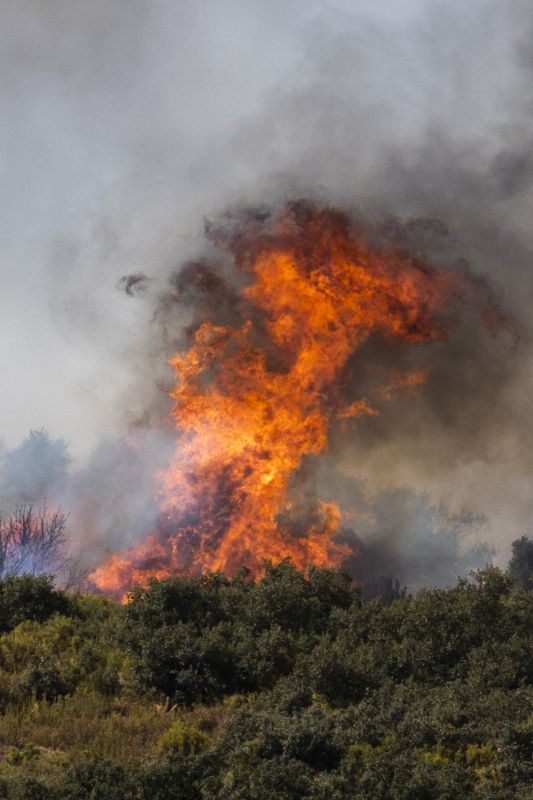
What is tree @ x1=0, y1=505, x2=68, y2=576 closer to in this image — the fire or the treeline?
the fire

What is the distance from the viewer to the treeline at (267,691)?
1371cm

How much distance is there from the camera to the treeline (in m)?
13.7

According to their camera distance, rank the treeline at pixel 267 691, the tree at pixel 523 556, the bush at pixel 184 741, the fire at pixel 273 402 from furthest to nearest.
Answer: the tree at pixel 523 556 → the fire at pixel 273 402 → the bush at pixel 184 741 → the treeline at pixel 267 691

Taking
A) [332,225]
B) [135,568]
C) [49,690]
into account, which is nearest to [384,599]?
[135,568]

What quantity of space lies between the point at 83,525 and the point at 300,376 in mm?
19905

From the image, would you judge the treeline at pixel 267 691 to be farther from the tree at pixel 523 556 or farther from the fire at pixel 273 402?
the tree at pixel 523 556

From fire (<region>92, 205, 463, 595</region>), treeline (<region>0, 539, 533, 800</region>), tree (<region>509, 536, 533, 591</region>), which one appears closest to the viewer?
treeline (<region>0, 539, 533, 800</region>)

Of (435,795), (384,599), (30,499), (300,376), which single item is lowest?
(435,795)

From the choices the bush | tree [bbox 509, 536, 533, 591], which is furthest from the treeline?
tree [bbox 509, 536, 533, 591]

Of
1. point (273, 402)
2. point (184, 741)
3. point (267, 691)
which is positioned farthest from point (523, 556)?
point (184, 741)

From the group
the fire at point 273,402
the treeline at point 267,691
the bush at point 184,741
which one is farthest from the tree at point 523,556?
the bush at point 184,741

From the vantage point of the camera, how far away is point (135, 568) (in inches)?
1831

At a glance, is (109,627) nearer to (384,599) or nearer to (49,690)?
(49,690)

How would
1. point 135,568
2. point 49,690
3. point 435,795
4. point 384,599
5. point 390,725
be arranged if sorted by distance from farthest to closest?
point 384,599, point 135,568, point 49,690, point 390,725, point 435,795
